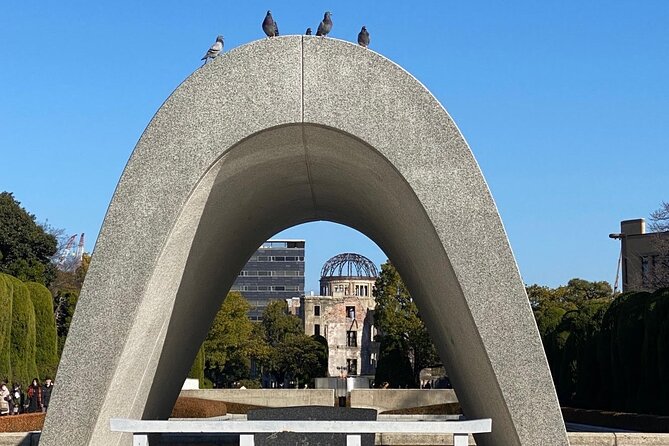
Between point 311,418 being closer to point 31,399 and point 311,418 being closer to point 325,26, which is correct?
point 325,26

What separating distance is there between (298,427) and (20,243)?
3433 cm

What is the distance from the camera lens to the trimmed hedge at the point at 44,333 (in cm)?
3020

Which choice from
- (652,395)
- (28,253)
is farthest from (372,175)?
(28,253)

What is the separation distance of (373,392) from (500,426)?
61.6 ft

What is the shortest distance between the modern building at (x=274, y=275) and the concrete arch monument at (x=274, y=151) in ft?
346

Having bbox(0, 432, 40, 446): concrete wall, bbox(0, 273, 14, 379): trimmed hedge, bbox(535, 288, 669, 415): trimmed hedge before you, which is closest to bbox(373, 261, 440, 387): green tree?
bbox(535, 288, 669, 415): trimmed hedge

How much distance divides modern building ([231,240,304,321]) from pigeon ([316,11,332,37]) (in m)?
106

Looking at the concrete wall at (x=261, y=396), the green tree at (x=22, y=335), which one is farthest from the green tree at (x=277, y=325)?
the green tree at (x=22, y=335)

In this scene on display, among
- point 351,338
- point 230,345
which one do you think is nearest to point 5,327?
point 230,345

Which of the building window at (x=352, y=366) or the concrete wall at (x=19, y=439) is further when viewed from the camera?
the building window at (x=352, y=366)

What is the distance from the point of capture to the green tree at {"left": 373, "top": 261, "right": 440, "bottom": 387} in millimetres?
43125

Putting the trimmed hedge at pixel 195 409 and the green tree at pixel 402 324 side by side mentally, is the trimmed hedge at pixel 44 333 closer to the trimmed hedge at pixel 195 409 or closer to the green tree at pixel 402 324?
the trimmed hedge at pixel 195 409

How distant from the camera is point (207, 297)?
12367 millimetres

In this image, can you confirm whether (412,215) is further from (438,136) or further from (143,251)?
(143,251)
